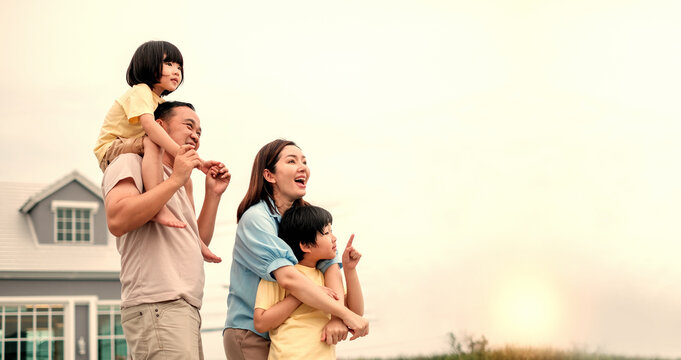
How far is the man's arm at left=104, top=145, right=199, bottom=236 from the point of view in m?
2.28

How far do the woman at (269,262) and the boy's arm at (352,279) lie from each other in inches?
1.9

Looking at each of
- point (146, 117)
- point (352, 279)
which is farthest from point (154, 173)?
point (352, 279)

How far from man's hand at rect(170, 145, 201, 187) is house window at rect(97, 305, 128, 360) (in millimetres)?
8429

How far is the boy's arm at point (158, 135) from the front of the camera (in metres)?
2.45

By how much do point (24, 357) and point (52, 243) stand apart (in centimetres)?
158

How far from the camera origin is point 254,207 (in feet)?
8.62

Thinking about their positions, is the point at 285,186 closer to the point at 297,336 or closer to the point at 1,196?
the point at 297,336

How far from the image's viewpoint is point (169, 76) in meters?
2.66

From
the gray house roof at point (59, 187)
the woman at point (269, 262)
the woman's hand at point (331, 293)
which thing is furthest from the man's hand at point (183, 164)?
the gray house roof at point (59, 187)

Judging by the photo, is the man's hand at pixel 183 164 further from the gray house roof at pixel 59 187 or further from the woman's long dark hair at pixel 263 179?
the gray house roof at pixel 59 187

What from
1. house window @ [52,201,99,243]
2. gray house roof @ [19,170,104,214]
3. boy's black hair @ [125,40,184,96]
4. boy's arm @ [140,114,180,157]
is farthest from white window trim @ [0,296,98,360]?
boy's arm @ [140,114,180,157]

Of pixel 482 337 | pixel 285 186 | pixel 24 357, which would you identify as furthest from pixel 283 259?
pixel 482 337

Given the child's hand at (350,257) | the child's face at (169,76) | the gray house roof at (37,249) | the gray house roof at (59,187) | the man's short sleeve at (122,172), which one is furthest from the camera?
the gray house roof at (59,187)

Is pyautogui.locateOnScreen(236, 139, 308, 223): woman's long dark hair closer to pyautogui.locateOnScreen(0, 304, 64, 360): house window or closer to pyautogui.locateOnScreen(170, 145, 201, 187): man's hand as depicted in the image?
pyautogui.locateOnScreen(170, 145, 201, 187): man's hand
